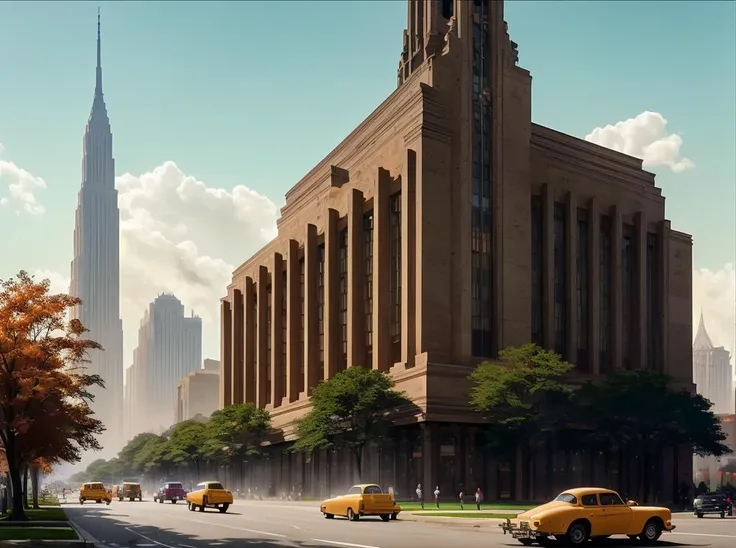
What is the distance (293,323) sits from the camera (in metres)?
110

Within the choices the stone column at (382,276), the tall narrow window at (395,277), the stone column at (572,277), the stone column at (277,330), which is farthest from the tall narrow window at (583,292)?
the stone column at (277,330)

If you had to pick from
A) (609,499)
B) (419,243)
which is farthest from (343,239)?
(609,499)

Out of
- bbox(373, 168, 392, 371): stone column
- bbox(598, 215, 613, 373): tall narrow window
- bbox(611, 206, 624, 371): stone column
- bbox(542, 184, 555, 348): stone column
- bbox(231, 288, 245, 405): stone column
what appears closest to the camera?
bbox(373, 168, 392, 371): stone column

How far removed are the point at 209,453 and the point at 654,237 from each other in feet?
190

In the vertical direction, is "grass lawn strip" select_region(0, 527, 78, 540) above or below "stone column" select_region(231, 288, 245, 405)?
below

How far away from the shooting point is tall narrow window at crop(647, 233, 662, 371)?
104 meters

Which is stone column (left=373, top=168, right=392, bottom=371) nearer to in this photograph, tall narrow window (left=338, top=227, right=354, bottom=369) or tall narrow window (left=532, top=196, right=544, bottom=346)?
tall narrow window (left=338, top=227, right=354, bottom=369)

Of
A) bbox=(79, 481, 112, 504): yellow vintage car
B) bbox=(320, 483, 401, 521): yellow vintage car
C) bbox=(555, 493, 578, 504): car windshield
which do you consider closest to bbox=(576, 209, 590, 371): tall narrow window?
bbox=(79, 481, 112, 504): yellow vintage car

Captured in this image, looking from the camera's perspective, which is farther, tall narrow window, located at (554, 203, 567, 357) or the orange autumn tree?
tall narrow window, located at (554, 203, 567, 357)

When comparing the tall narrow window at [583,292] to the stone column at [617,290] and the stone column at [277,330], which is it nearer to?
the stone column at [617,290]

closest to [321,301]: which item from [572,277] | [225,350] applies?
[572,277]

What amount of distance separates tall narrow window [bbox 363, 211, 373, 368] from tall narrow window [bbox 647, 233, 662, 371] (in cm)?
3086

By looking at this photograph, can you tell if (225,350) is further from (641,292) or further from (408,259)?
(408,259)

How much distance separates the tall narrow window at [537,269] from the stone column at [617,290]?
987 centimetres
